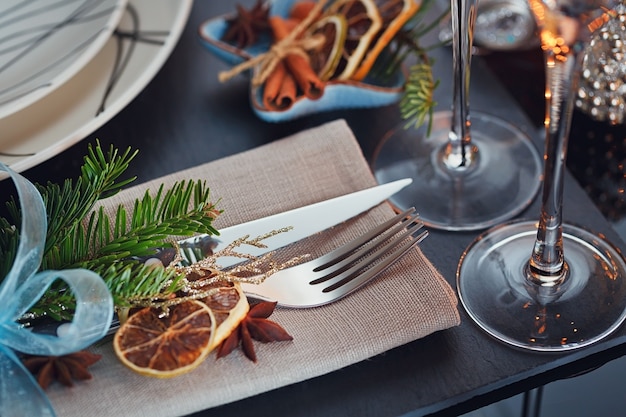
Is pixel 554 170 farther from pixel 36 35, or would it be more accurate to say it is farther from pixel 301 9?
pixel 36 35

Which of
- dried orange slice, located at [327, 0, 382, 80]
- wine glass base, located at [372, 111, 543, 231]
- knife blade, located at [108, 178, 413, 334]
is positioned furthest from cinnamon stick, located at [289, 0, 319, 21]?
knife blade, located at [108, 178, 413, 334]

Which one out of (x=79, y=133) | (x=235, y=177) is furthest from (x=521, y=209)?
(x=79, y=133)

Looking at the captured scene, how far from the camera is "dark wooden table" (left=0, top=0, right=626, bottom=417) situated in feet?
1.79

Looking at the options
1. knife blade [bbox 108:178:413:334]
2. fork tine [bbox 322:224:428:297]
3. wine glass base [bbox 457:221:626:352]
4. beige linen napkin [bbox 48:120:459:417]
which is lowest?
wine glass base [bbox 457:221:626:352]

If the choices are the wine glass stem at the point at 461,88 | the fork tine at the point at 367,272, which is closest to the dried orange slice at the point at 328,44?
the wine glass stem at the point at 461,88

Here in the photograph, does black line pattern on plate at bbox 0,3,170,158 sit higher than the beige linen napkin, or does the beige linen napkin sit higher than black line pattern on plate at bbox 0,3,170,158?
black line pattern on plate at bbox 0,3,170,158

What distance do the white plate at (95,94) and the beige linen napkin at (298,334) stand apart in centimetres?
8

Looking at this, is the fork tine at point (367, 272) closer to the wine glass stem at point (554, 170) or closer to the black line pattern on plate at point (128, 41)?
the wine glass stem at point (554, 170)

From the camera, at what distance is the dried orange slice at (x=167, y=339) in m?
0.52

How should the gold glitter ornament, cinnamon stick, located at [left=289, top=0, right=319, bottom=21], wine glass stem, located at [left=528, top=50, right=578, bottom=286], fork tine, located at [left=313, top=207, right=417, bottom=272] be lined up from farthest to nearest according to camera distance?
cinnamon stick, located at [left=289, top=0, right=319, bottom=21] → the gold glitter ornament → fork tine, located at [left=313, top=207, right=417, bottom=272] → wine glass stem, located at [left=528, top=50, right=578, bottom=286]

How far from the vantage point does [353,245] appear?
600mm

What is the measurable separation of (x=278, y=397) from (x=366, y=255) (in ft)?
0.37

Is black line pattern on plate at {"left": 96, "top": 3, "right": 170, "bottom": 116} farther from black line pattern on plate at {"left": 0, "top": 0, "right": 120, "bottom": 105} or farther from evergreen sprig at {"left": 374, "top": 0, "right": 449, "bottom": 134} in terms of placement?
evergreen sprig at {"left": 374, "top": 0, "right": 449, "bottom": 134}

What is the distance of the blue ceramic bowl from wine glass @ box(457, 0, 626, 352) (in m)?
0.16
